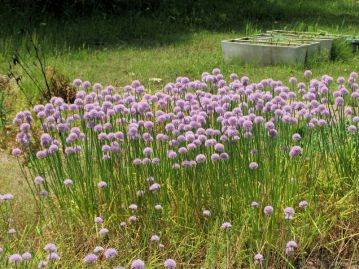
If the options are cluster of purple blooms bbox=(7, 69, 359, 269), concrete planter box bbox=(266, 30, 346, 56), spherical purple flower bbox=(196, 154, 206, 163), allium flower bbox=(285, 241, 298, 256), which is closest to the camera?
allium flower bbox=(285, 241, 298, 256)

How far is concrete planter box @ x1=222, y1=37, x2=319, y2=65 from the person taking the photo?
9.68m

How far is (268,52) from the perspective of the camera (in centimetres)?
981

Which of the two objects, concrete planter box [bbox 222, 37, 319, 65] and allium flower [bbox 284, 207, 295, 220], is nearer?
allium flower [bbox 284, 207, 295, 220]

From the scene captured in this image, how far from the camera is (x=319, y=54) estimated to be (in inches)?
392

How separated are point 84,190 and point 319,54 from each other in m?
6.50

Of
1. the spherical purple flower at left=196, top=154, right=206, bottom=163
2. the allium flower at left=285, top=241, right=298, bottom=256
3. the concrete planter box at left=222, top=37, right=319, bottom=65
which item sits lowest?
the concrete planter box at left=222, top=37, right=319, bottom=65

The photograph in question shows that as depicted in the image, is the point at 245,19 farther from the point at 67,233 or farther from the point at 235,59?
the point at 67,233

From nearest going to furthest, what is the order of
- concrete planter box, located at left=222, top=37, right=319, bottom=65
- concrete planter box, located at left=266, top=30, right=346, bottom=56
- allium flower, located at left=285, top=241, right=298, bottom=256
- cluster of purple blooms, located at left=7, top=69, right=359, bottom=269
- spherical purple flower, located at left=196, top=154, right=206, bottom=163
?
allium flower, located at left=285, top=241, right=298, bottom=256 < spherical purple flower, located at left=196, top=154, right=206, bottom=163 < cluster of purple blooms, located at left=7, top=69, right=359, bottom=269 < concrete planter box, located at left=222, top=37, right=319, bottom=65 < concrete planter box, located at left=266, top=30, right=346, bottom=56

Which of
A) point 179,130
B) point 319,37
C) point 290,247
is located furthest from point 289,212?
point 319,37

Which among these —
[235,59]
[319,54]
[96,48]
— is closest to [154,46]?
[96,48]

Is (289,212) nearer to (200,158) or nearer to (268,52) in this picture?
(200,158)

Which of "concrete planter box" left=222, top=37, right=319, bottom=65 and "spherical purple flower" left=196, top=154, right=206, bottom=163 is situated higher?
"spherical purple flower" left=196, top=154, right=206, bottom=163

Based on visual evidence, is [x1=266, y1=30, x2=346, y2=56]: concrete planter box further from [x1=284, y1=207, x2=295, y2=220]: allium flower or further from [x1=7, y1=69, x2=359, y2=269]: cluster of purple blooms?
[x1=284, y1=207, x2=295, y2=220]: allium flower

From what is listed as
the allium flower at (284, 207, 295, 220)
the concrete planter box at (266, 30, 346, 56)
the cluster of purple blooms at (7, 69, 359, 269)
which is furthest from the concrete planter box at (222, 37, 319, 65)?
Result: the allium flower at (284, 207, 295, 220)
